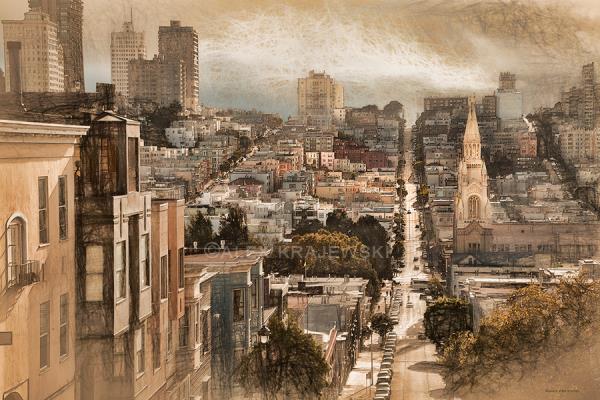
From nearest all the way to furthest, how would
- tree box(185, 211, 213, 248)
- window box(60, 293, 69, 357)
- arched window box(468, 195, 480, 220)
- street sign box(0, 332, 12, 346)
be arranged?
street sign box(0, 332, 12, 346) < window box(60, 293, 69, 357) < tree box(185, 211, 213, 248) < arched window box(468, 195, 480, 220)

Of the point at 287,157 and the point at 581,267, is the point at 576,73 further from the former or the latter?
the point at 287,157

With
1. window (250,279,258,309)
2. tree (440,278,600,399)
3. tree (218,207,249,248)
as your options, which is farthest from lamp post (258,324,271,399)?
tree (440,278,600,399)

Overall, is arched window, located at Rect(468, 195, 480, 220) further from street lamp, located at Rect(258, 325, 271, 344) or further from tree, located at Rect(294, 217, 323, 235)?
street lamp, located at Rect(258, 325, 271, 344)

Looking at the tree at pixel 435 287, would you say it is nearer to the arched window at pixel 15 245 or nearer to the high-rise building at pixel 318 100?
the high-rise building at pixel 318 100

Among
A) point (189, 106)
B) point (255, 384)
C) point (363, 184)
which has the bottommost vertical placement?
point (255, 384)

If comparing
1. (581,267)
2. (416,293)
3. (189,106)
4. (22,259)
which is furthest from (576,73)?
(22,259)

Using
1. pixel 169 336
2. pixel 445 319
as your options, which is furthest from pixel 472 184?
pixel 169 336

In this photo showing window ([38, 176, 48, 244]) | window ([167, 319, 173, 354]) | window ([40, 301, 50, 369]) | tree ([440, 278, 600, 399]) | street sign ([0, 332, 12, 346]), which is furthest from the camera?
tree ([440, 278, 600, 399])
